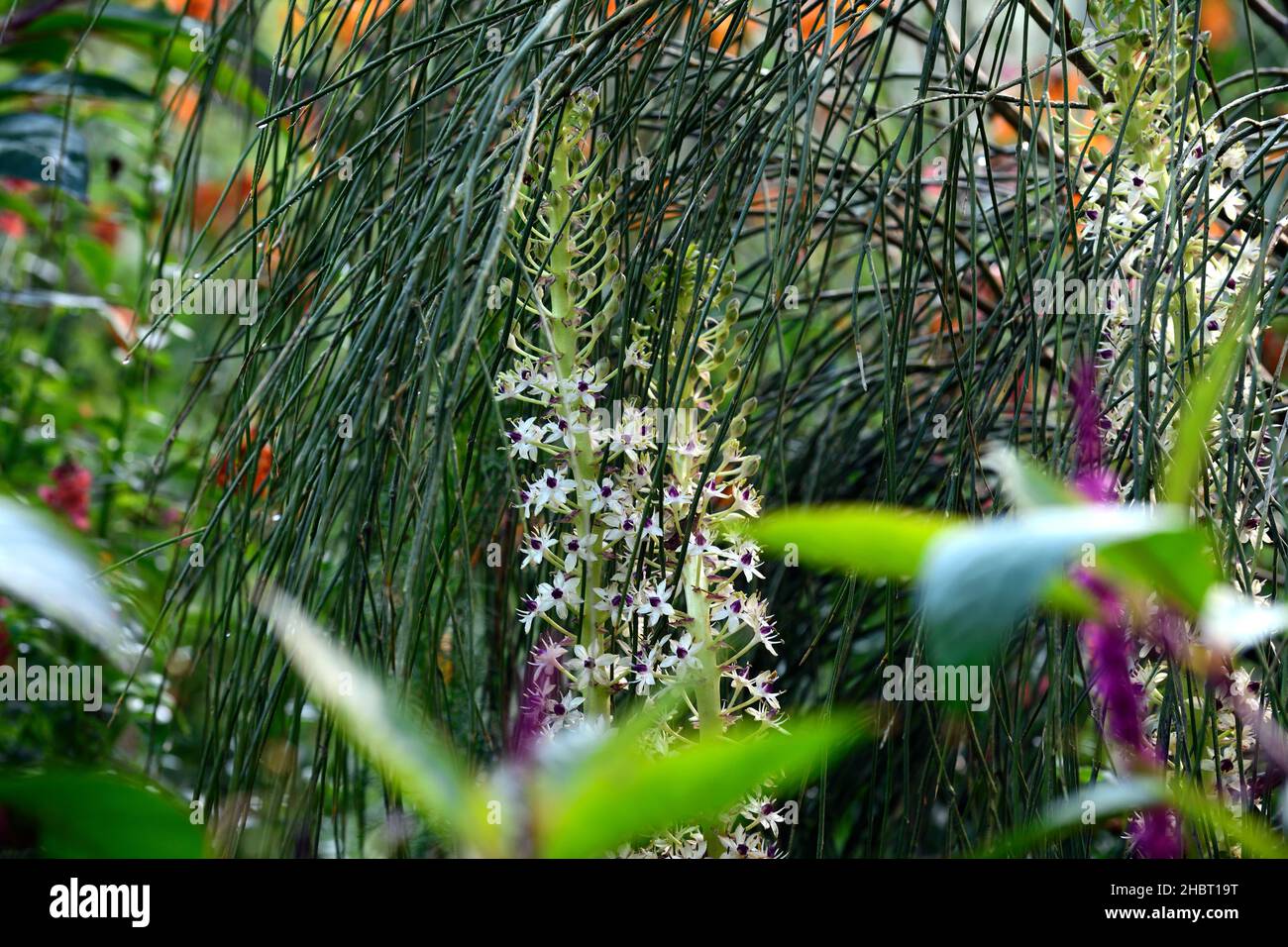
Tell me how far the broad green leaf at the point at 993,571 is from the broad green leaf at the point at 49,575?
0.22m

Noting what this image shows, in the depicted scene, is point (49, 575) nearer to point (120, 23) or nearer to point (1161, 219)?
point (1161, 219)

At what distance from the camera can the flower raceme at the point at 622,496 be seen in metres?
0.85

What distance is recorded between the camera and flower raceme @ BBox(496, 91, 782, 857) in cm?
85

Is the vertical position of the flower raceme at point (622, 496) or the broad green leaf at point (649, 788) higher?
the flower raceme at point (622, 496)

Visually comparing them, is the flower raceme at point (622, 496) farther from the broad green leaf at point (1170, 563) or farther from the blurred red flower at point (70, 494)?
the blurred red flower at point (70, 494)

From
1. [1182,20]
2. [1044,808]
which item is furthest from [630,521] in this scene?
[1182,20]

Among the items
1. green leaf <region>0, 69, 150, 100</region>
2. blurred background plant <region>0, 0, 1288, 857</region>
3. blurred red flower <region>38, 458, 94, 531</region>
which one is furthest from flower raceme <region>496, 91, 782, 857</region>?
green leaf <region>0, 69, 150, 100</region>

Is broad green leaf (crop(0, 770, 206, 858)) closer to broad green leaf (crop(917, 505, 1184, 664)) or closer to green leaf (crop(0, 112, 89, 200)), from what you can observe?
broad green leaf (crop(917, 505, 1184, 664))

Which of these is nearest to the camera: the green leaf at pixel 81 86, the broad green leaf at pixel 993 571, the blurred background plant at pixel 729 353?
the broad green leaf at pixel 993 571

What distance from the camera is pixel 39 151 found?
1922 mm

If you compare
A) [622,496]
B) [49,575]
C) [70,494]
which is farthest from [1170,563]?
[70,494]

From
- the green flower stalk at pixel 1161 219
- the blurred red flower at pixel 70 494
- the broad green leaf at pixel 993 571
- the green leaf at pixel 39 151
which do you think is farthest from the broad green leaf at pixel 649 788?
the blurred red flower at pixel 70 494

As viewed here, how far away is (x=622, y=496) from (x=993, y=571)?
0.58 metres

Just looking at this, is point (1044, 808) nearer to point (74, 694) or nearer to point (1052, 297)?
point (1052, 297)
